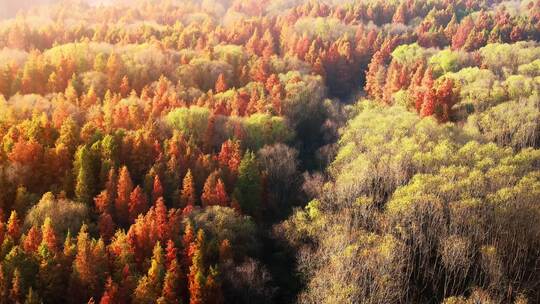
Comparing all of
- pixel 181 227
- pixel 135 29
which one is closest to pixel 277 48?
pixel 135 29

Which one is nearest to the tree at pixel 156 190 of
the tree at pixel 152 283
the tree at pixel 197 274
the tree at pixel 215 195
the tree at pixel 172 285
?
the tree at pixel 215 195

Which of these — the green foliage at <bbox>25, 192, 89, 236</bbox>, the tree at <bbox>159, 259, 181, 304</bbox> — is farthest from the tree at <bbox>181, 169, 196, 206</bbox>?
the tree at <bbox>159, 259, 181, 304</bbox>

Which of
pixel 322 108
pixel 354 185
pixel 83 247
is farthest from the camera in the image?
pixel 322 108

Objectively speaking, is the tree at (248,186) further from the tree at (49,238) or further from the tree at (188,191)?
the tree at (49,238)

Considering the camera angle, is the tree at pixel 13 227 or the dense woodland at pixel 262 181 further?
the tree at pixel 13 227

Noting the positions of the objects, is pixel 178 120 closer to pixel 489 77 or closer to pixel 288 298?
pixel 288 298

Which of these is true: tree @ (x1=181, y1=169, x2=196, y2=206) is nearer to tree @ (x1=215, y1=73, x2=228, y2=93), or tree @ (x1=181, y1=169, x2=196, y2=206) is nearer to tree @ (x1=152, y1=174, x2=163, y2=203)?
tree @ (x1=152, y1=174, x2=163, y2=203)
